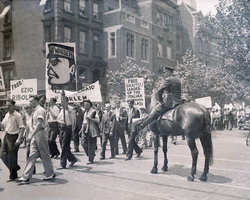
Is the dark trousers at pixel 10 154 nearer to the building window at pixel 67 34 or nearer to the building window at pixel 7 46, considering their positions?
the building window at pixel 67 34

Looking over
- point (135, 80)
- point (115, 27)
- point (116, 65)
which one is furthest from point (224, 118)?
point (135, 80)

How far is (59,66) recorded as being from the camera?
31.5 feet

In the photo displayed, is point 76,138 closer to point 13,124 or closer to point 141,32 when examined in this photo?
point 13,124

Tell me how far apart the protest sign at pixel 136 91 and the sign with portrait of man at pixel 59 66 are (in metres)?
4.54

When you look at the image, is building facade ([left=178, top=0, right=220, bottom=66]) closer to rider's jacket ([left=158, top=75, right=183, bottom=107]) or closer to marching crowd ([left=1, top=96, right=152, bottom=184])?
marching crowd ([left=1, top=96, right=152, bottom=184])

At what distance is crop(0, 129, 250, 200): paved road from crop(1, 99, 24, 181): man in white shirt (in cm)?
38

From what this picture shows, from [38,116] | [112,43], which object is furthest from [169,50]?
[38,116]

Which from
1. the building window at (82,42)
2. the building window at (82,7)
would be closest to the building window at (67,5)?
the building window at (82,7)

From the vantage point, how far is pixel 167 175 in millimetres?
8453

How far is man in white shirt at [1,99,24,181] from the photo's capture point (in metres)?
7.84

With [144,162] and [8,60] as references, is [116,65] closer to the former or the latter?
[8,60]

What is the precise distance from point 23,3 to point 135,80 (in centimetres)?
2143

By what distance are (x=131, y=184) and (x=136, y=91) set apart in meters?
7.00

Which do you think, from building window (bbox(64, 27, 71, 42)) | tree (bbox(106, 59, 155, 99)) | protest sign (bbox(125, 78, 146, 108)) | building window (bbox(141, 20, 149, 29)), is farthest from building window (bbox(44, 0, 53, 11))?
protest sign (bbox(125, 78, 146, 108))
